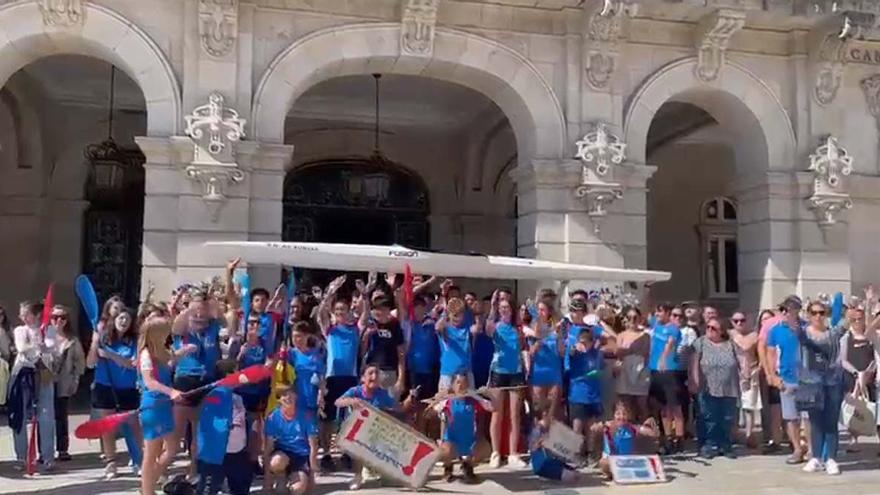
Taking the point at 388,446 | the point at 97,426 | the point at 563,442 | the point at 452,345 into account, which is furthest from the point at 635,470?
the point at 97,426

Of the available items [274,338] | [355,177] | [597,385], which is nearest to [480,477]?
[597,385]

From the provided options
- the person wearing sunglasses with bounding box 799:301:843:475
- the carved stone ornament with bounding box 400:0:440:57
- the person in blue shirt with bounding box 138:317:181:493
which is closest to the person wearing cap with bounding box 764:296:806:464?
the person wearing sunglasses with bounding box 799:301:843:475

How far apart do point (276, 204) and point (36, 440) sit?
171 inches

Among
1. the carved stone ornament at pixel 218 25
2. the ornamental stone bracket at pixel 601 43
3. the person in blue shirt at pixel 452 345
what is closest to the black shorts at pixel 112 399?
the person in blue shirt at pixel 452 345

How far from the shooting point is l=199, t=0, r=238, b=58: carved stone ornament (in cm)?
1230

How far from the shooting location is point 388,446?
342 inches

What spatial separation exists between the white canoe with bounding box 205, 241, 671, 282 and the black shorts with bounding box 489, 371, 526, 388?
4.50 feet

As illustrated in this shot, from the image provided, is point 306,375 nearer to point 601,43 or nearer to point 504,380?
point 504,380

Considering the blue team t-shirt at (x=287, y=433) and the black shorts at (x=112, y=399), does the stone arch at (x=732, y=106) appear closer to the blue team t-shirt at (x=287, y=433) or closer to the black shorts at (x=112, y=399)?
the blue team t-shirt at (x=287, y=433)

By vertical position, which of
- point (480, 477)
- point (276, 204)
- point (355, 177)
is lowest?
point (480, 477)

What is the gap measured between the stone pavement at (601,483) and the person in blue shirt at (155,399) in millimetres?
858

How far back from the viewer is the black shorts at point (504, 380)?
9.77m

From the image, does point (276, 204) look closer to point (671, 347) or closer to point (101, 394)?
point (101, 394)

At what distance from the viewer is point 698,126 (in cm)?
1817
